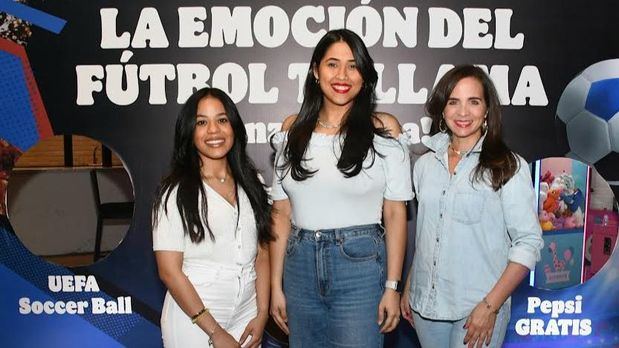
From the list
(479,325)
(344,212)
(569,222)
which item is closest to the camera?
(479,325)

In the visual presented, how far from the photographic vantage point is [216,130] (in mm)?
2090

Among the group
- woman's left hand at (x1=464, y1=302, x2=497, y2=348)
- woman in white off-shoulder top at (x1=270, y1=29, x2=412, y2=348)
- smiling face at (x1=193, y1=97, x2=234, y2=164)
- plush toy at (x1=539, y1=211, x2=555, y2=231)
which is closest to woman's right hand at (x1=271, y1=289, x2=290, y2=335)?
woman in white off-shoulder top at (x1=270, y1=29, x2=412, y2=348)

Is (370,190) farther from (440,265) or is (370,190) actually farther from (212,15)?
(212,15)

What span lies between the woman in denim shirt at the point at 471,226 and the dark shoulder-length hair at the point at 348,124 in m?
0.24

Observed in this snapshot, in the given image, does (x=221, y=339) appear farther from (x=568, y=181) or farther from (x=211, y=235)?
(x=568, y=181)

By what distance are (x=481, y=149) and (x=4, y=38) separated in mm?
2467

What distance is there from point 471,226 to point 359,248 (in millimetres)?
372

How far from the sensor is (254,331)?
84.9 inches

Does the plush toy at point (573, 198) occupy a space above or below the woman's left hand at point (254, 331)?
above

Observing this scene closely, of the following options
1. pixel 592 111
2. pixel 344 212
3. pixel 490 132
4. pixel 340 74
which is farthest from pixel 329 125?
pixel 592 111

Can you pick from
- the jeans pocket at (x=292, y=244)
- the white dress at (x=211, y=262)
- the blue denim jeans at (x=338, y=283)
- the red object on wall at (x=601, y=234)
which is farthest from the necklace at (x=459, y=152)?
the red object on wall at (x=601, y=234)

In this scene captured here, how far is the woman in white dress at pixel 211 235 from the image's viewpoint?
2.01 metres

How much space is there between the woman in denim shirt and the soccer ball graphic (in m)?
1.26

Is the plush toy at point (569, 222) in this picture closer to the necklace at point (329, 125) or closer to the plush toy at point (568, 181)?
the plush toy at point (568, 181)
